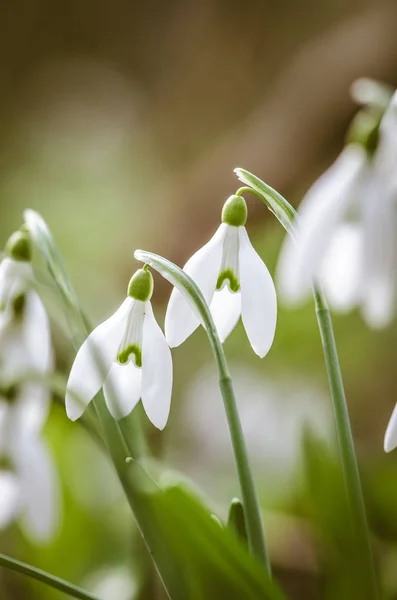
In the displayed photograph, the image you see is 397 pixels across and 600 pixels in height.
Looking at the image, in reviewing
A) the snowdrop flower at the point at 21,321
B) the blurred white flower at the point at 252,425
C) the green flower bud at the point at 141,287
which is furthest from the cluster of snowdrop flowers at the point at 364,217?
the blurred white flower at the point at 252,425

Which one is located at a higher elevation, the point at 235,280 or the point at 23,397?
the point at 235,280

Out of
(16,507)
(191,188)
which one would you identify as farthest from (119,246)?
(16,507)

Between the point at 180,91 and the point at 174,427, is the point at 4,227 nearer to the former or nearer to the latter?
the point at 180,91

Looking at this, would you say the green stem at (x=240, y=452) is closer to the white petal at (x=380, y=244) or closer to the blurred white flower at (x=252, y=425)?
the white petal at (x=380, y=244)

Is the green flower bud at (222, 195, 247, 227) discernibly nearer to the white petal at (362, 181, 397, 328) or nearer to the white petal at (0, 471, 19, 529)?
the white petal at (362, 181, 397, 328)

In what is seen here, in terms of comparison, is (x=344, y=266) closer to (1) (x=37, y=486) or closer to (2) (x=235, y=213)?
(2) (x=235, y=213)

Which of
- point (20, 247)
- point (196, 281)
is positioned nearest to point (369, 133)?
point (196, 281)

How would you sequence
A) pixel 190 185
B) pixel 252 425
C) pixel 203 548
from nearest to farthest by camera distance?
1. pixel 203 548
2. pixel 252 425
3. pixel 190 185

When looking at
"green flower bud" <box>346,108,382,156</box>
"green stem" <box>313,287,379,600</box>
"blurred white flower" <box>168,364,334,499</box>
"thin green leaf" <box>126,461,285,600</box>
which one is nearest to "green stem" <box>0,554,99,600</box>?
"thin green leaf" <box>126,461,285,600</box>
